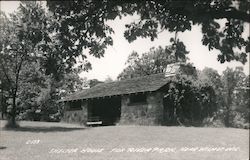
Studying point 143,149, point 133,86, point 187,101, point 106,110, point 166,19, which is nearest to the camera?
point 166,19

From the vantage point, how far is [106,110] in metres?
A: 41.3

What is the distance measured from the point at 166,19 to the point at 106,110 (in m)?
33.5

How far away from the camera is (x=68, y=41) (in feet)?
27.8

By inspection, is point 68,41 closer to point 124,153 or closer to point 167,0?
point 167,0

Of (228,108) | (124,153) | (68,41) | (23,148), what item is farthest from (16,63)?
(228,108)

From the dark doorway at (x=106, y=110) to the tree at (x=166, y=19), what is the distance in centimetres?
2906

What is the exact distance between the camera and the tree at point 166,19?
264 inches

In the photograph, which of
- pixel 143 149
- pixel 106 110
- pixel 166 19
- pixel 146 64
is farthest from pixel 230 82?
pixel 166 19

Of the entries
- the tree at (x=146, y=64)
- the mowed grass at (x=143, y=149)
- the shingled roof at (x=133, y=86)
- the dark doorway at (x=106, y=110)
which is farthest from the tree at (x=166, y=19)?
the tree at (x=146, y=64)

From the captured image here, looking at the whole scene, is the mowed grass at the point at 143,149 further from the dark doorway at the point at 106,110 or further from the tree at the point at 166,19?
the dark doorway at the point at 106,110

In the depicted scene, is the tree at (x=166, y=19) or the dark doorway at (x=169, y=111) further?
the dark doorway at (x=169, y=111)

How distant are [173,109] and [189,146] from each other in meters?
15.0

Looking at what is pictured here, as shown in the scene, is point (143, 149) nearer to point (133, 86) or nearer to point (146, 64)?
point (133, 86)

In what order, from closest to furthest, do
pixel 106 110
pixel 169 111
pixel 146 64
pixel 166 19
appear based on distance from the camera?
pixel 166 19 < pixel 169 111 < pixel 106 110 < pixel 146 64
